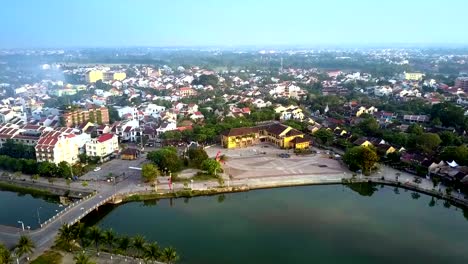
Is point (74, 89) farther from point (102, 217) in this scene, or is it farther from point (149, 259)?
point (149, 259)

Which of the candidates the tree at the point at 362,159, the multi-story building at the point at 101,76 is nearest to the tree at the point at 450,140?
the tree at the point at 362,159

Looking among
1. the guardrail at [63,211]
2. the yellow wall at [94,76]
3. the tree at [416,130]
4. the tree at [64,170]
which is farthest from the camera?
the yellow wall at [94,76]

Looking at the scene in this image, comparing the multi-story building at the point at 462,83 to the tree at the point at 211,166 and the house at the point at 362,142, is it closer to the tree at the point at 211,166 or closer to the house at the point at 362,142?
the house at the point at 362,142

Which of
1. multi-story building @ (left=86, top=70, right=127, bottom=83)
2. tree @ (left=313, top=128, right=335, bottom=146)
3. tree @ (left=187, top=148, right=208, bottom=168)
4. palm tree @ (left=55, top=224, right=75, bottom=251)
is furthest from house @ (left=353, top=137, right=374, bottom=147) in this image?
multi-story building @ (left=86, top=70, right=127, bottom=83)

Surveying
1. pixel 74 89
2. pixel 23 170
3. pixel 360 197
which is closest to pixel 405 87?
pixel 360 197

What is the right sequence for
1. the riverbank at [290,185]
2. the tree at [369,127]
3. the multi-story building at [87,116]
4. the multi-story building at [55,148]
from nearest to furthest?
the riverbank at [290,185] < the multi-story building at [55,148] < the tree at [369,127] < the multi-story building at [87,116]

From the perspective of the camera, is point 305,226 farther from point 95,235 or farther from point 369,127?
point 369,127

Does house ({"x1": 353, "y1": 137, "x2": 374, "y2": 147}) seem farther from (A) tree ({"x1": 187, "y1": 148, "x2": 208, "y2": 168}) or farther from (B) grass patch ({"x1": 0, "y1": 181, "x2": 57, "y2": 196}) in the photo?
(B) grass patch ({"x1": 0, "y1": 181, "x2": 57, "y2": 196})
